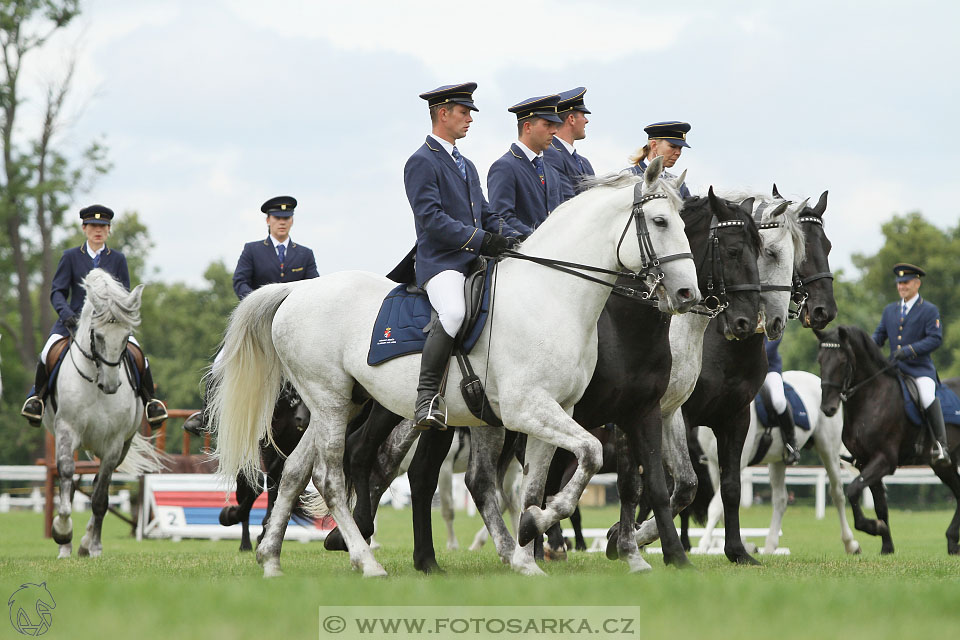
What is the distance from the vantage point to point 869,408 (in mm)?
14938

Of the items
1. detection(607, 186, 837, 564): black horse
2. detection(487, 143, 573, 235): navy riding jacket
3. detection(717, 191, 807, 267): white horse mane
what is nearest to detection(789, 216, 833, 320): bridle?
detection(607, 186, 837, 564): black horse

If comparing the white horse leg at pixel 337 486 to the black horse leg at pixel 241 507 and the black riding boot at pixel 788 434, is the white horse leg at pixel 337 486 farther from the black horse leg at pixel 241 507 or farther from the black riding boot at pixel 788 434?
the black riding boot at pixel 788 434

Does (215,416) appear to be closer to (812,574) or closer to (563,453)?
(563,453)

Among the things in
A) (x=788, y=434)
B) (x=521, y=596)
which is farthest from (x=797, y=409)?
(x=521, y=596)

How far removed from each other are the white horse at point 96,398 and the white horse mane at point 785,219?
6.26 metres

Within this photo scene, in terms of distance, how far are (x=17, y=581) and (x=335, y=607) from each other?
316 centimetres

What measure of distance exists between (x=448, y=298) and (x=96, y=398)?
655cm

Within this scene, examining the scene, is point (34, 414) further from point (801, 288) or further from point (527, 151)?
point (801, 288)

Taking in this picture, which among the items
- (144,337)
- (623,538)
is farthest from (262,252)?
(144,337)

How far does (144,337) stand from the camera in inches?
2371

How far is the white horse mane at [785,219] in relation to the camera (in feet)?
32.9

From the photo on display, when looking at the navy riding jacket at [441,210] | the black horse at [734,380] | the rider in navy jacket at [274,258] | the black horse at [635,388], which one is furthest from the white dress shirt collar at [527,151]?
the rider in navy jacket at [274,258]

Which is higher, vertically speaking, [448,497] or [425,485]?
[425,485]

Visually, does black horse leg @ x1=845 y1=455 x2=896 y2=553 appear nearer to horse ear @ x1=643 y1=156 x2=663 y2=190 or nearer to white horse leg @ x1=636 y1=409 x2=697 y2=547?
white horse leg @ x1=636 y1=409 x2=697 y2=547
